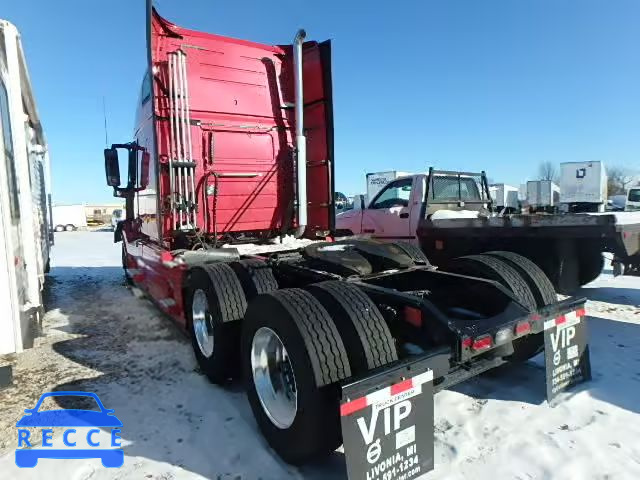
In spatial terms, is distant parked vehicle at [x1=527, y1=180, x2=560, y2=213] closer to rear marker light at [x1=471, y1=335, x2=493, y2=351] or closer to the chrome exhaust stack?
the chrome exhaust stack

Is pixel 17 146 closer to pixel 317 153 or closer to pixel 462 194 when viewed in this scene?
pixel 317 153

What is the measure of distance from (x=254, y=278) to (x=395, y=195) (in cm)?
442

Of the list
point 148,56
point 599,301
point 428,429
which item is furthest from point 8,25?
point 599,301

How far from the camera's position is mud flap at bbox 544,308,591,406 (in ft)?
9.91

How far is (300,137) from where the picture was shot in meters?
5.38

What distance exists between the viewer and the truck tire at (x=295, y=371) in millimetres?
2346

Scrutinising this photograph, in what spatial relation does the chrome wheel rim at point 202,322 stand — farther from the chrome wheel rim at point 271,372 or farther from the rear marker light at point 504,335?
the rear marker light at point 504,335

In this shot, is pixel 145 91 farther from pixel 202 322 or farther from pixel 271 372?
pixel 271 372

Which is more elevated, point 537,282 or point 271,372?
point 537,282

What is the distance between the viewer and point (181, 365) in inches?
167

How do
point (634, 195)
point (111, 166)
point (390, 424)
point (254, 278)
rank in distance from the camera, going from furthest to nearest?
point (634, 195) < point (111, 166) < point (254, 278) < point (390, 424)

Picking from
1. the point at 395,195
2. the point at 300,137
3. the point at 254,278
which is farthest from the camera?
the point at 395,195

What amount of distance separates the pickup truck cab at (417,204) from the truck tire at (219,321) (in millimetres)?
2958

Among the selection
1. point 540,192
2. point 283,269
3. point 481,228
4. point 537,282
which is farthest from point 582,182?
point 283,269
